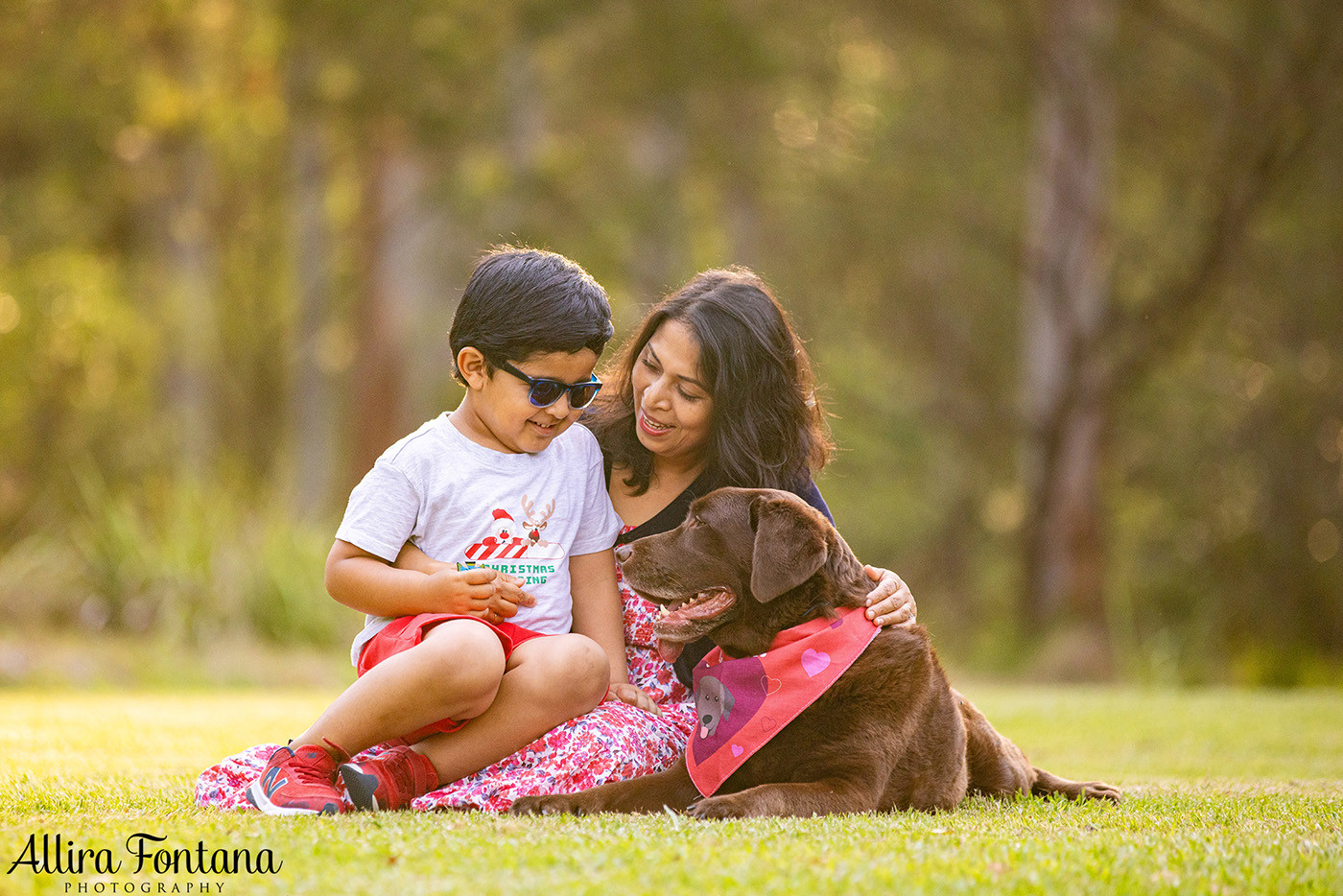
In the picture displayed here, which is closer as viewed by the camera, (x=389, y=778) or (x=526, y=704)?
(x=389, y=778)

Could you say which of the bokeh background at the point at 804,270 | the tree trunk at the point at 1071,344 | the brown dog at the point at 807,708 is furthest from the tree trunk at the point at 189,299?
the brown dog at the point at 807,708

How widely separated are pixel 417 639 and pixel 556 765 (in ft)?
1.68

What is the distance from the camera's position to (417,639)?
10.8 feet

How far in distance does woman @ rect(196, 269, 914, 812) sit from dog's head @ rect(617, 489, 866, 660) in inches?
8.9

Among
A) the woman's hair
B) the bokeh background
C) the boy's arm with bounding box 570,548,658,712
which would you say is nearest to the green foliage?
the bokeh background

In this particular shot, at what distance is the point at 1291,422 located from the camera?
14.2 m

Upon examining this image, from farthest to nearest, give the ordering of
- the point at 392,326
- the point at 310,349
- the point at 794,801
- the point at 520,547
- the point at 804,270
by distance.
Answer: the point at 804,270 < the point at 392,326 < the point at 310,349 < the point at 520,547 < the point at 794,801

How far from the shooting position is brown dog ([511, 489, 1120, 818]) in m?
3.35

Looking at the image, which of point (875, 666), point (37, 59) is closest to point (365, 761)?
point (875, 666)

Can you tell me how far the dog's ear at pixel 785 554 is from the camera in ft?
11.4

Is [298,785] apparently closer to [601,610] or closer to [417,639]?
[417,639]

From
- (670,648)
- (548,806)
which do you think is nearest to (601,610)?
(670,648)

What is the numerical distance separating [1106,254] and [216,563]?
344 inches

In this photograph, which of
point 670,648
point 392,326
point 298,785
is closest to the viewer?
point 298,785
